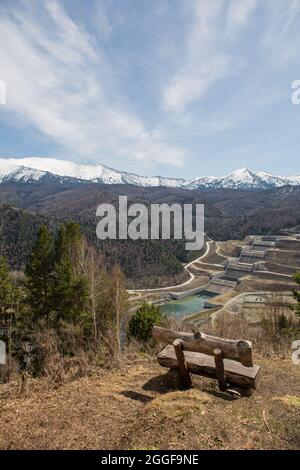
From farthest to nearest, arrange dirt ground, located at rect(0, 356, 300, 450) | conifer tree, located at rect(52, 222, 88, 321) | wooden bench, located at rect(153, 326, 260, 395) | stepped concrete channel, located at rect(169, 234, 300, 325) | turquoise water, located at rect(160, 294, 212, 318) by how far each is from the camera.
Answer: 1. stepped concrete channel, located at rect(169, 234, 300, 325)
2. turquoise water, located at rect(160, 294, 212, 318)
3. conifer tree, located at rect(52, 222, 88, 321)
4. wooden bench, located at rect(153, 326, 260, 395)
5. dirt ground, located at rect(0, 356, 300, 450)

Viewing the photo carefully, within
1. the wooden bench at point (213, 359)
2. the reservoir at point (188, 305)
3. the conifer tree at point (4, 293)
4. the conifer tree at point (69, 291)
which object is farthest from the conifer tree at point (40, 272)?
the reservoir at point (188, 305)

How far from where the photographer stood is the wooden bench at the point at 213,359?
6496mm

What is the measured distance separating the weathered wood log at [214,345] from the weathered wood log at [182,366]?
15cm

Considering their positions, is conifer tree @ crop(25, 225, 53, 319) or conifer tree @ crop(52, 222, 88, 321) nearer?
conifer tree @ crop(52, 222, 88, 321)

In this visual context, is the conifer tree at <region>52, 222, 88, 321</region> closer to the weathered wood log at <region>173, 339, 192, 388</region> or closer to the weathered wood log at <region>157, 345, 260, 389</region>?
the weathered wood log at <region>157, 345, 260, 389</region>

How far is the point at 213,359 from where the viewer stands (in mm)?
7145

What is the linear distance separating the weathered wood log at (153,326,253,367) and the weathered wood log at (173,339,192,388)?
15 cm

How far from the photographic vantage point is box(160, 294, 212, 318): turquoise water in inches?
3359

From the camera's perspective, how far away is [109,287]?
29.4 m

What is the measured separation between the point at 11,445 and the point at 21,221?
132552mm

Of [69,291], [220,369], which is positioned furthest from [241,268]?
[220,369]

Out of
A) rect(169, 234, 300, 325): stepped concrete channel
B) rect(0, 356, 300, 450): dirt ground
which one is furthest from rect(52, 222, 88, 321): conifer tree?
rect(169, 234, 300, 325): stepped concrete channel

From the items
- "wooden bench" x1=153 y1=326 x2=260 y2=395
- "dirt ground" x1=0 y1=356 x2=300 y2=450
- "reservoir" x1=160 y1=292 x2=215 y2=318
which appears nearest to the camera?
"dirt ground" x1=0 y1=356 x2=300 y2=450
